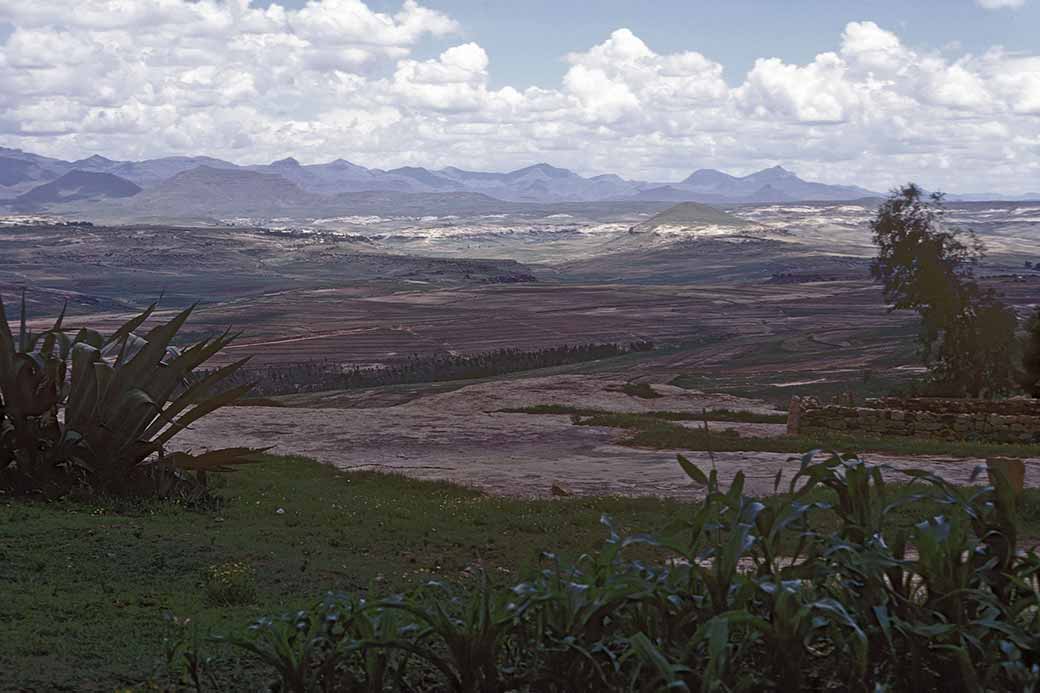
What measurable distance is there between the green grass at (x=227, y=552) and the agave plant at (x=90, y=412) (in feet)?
1.76

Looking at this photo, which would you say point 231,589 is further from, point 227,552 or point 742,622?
point 742,622

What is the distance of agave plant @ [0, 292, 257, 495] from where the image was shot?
10.5 m

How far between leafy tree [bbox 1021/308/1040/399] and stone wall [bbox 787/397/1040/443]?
5033 mm

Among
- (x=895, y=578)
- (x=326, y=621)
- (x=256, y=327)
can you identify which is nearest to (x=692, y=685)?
(x=895, y=578)

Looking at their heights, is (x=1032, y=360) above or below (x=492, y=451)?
above

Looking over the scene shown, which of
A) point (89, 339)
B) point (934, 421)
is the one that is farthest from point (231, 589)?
point (934, 421)

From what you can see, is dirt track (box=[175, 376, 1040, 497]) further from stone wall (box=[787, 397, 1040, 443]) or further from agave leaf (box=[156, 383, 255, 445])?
agave leaf (box=[156, 383, 255, 445])

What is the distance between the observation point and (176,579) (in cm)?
786

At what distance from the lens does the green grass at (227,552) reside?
584 centimetres

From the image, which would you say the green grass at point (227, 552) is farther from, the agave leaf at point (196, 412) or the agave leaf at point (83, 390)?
the agave leaf at point (83, 390)

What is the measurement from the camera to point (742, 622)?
187 inches

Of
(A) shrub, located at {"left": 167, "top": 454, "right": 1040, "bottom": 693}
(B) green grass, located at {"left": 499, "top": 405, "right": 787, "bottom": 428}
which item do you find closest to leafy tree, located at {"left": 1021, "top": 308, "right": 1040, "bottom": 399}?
(B) green grass, located at {"left": 499, "top": 405, "right": 787, "bottom": 428}

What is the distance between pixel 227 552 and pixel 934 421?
45.4ft

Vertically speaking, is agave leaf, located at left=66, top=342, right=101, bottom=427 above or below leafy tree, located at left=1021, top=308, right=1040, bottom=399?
above
